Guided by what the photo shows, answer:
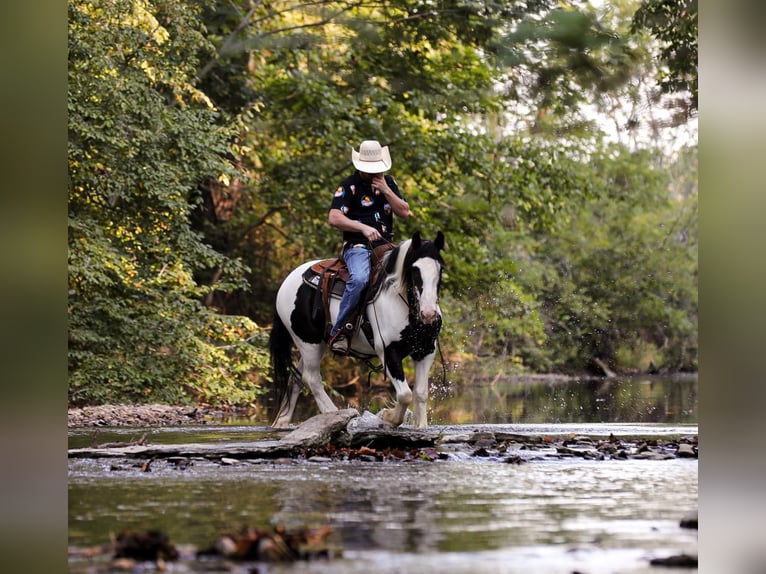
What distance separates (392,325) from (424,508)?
13.3 ft

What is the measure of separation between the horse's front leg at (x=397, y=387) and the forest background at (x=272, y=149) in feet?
19.7

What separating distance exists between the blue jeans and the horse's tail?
4.30 ft

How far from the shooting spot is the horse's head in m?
9.49

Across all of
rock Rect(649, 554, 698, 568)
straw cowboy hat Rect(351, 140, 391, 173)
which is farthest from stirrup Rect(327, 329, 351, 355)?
rock Rect(649, 554, 698, 568)

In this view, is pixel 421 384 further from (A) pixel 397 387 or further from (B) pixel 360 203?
(B) pixel 360 203

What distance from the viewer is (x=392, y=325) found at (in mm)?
10062

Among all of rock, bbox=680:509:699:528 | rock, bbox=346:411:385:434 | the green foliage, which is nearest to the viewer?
rock, bbox=680:509:699:528

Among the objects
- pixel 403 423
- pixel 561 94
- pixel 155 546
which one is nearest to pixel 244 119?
pixel 561 94

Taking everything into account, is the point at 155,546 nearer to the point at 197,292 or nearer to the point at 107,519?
the point at 107,519

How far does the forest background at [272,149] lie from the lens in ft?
52.3

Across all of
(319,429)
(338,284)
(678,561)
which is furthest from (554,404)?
(678,561)

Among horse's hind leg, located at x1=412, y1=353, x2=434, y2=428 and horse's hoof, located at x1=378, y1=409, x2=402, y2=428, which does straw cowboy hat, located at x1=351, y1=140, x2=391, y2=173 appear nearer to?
horse's hind leg, located at x1=412, y1=353, x2=434, y2=428
